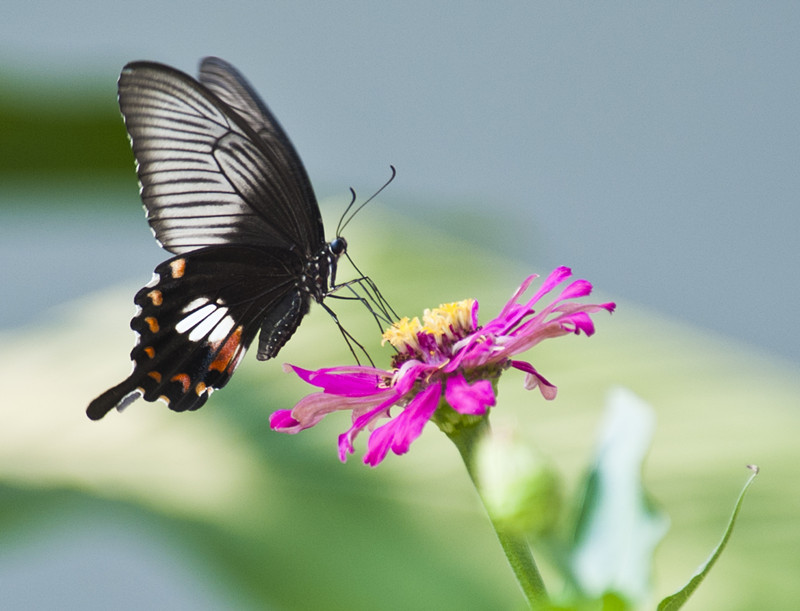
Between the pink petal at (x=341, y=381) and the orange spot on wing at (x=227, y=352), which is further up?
the pink petal at (x=341, y=381)

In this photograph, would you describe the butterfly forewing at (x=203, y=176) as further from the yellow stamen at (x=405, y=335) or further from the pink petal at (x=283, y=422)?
the pink petal at (x=283, y=422)

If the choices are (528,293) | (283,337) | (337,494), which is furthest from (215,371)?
(528,293)

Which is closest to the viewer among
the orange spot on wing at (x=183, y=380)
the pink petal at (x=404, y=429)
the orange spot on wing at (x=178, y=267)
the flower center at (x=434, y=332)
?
the pink petal at (x=404, y=429)

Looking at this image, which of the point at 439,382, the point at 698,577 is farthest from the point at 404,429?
the point at 698,577

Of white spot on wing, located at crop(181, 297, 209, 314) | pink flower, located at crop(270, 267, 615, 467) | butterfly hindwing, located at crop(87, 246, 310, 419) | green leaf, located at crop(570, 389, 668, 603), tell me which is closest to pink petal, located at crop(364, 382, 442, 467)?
pink flower, located at crop(270, 267, 615, 467)

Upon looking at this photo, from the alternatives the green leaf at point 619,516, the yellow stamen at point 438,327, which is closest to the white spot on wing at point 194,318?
the yellow stamen at point 438,327

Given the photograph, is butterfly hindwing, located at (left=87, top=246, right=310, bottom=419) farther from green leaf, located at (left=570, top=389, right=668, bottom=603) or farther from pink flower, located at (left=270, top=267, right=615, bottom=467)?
green leaf, located at (left=570, top=389, right=668, bottom=603)

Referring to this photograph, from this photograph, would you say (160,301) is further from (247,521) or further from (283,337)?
(247,521)
